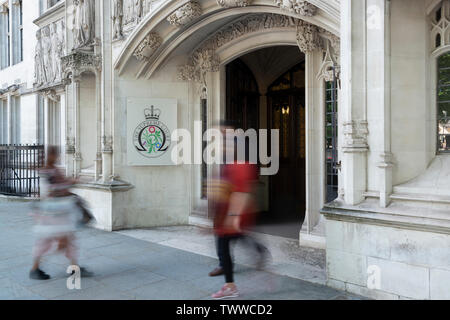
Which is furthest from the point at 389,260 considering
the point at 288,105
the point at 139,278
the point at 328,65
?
the point at 288,105

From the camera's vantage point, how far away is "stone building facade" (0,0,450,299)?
15.3 ft

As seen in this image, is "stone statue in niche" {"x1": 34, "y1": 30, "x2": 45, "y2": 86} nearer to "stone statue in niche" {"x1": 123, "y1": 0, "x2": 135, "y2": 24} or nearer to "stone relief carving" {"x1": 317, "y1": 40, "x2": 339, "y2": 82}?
"stone statue in niche" {"x1": 123, "y1": 0, "x2": 135, "y2": 24}

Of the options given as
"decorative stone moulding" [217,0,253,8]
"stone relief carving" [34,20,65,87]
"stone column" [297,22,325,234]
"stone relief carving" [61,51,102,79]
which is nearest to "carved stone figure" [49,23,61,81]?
"stone relief carving" [34,20,65,87]

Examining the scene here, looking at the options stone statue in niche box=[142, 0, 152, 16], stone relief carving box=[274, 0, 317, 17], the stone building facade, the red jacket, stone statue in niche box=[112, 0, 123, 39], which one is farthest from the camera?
stone statue in niche box=[112, 0, 123, 39]

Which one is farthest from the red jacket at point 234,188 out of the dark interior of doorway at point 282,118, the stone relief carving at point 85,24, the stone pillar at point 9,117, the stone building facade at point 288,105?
the stone pillar at point 9,117

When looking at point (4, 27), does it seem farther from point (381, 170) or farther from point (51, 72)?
point (381, 170)

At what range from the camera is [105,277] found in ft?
18.1

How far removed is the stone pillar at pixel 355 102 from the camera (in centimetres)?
484

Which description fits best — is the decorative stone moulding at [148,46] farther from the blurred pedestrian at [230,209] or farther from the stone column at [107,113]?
the blurred pedestrian at [230,209]

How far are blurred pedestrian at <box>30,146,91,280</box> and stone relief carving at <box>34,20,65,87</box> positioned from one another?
7743 millimetres

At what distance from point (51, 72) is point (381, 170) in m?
11.2

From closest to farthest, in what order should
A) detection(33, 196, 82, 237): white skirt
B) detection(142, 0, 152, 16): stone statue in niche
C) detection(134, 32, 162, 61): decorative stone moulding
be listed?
detection(33, 196, 82, 237): white skirt < detection(142, 0, 152, 16): stone statue in niche < detection(134, 32, 162, 61): decorative stone moulding
